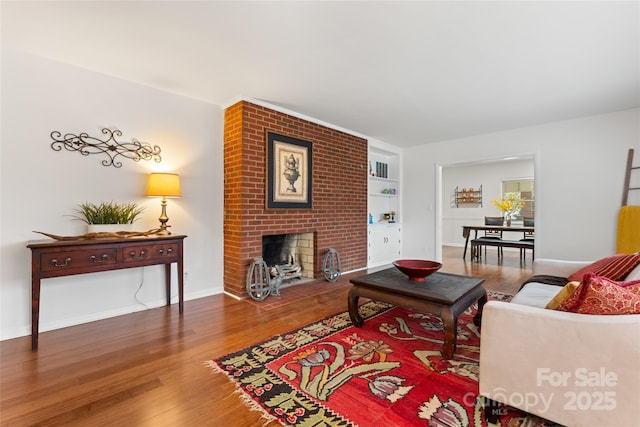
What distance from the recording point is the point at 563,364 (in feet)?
3.85

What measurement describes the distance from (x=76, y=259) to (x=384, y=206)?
200 inches

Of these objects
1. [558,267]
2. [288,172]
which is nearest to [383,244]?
[288,172]

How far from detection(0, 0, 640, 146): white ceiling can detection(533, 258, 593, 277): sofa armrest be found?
6.10ft

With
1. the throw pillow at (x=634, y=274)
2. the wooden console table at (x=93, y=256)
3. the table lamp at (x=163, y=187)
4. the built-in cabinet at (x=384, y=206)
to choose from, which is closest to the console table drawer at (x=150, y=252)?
the wooden console table at (x=93, y=256)

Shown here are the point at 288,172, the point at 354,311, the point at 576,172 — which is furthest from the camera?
the point at 576,172

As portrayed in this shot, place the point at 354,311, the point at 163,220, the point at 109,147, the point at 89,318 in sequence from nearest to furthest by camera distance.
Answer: the point at 354,311
the point at 89,318
the point at 109,147
the point at 163,220

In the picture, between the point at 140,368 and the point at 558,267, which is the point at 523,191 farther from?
the point at 140,368

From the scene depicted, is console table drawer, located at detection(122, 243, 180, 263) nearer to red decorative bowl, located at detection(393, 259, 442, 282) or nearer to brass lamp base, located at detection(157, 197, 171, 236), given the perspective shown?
brass lamp base, located at detection(157, 197, 171, 236)

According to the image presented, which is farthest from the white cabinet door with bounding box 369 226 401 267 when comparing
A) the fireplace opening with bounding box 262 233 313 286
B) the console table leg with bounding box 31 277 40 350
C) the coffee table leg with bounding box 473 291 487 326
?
the console table leg with bounding box 31 277 40 350

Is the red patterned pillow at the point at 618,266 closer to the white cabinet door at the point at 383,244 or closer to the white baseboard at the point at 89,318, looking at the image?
the white cabinet door at the point at 383,244

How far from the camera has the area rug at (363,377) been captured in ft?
4.58

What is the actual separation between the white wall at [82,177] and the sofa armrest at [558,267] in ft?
11.9

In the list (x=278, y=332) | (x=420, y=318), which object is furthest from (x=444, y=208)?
(x=278, y=332)

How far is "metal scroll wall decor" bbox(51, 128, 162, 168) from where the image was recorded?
2514 millimetres
